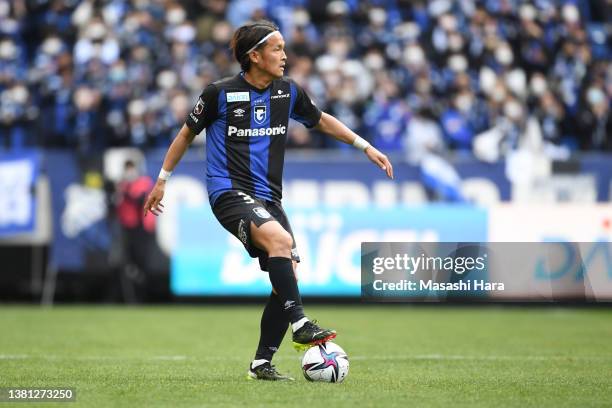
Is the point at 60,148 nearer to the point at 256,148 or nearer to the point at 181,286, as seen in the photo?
the point at 181,286

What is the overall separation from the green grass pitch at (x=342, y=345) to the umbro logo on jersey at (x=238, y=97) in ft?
6.10

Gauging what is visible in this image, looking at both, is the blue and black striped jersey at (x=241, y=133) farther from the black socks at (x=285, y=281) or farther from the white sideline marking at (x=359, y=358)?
the white sideline marking at (x=359, y=358)

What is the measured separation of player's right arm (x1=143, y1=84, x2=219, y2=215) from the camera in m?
7.59

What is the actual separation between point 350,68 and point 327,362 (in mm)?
12481

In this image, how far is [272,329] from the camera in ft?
25.6

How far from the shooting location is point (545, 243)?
318 inches

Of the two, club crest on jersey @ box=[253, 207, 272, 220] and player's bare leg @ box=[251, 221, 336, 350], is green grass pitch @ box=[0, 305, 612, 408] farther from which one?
club crest on jersey @ box=[253, 207, 272, 220]

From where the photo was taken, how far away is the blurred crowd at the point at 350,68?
59.5ft

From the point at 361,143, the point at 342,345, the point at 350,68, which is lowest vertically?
the point at 342,345

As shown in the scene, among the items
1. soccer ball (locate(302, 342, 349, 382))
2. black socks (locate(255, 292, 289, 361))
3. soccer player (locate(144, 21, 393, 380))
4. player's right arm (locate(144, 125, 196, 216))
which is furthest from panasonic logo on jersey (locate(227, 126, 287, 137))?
soccer ball (locate(302, 342, 349, 382))

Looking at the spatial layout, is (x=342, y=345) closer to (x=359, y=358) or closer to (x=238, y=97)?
(x=359, y=358)

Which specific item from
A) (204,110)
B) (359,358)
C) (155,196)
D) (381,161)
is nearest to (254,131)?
(204,110)

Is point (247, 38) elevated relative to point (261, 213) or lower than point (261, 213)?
elevated

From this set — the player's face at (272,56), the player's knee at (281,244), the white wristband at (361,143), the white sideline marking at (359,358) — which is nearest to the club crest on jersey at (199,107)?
the player's face at (272,56)
